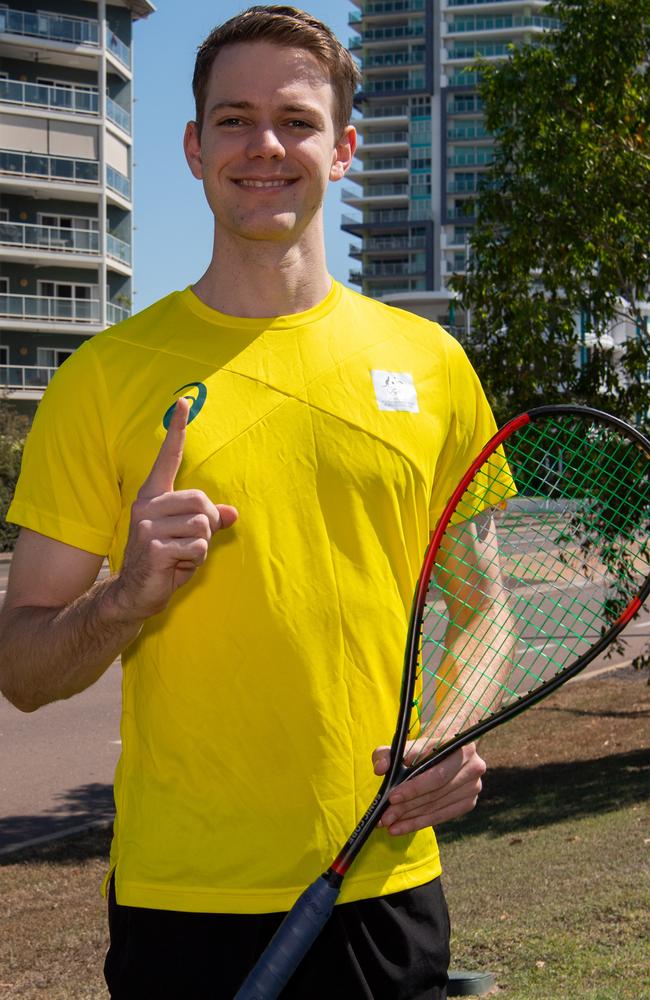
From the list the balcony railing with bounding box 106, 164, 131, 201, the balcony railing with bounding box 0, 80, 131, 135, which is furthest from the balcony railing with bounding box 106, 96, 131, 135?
the balcony railing with bounding box 106, 164, 131, 201

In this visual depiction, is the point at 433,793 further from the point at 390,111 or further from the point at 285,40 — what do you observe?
the point at 390,111

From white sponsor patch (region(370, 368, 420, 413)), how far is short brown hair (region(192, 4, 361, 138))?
1.71 ft

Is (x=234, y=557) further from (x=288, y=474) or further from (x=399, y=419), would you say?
(x=399, y=419)

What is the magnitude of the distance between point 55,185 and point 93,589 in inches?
2144

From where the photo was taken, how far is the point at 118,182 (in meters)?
57.0

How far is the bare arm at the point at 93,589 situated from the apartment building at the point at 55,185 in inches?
2029

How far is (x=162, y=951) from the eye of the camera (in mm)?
2256

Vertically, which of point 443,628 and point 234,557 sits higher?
point 234,557

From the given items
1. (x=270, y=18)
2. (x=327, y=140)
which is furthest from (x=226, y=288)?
(x=270, y=18)

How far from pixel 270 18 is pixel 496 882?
19.5ft

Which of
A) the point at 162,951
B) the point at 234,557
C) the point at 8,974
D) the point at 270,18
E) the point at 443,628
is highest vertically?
the point at 270,18

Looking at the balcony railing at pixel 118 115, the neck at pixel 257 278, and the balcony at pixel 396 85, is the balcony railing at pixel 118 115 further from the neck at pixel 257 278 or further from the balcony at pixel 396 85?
the balcony at pixel 396 85

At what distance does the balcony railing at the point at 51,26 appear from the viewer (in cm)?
5434

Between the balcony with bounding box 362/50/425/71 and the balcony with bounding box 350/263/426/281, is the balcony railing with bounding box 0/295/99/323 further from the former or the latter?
the balcony with bounding box 362/50/425/71
